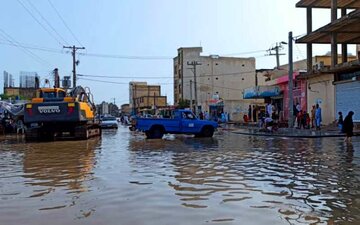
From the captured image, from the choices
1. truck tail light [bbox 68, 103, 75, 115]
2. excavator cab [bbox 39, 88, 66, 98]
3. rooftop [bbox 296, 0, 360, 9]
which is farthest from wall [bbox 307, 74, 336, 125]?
excavator cab [bbox 39, 88, 66, 98]

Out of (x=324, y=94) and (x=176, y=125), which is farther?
(x=324, y=94)

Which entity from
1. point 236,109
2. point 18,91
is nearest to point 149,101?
point 18,91

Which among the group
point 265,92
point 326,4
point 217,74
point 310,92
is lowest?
point 310,92

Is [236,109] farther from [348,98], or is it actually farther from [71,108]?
[71,108]

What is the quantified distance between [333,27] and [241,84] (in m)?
73.9

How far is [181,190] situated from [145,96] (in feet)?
432

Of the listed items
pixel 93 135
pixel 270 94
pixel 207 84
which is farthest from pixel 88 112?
pixel 207 84

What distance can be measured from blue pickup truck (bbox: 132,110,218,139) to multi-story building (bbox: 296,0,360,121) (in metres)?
10.8

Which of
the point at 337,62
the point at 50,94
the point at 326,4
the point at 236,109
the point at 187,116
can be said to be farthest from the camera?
the point at 236,109

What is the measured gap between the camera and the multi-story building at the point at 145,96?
137750 millimetres

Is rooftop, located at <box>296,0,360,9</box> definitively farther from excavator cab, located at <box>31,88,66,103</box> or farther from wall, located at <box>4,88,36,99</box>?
wall, located at <box>4,88,36,99</box>

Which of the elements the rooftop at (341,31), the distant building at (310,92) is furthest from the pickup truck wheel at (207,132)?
the rooftop at (341,31)

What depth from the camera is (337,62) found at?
36594mm

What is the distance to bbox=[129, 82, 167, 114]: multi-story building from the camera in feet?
452
